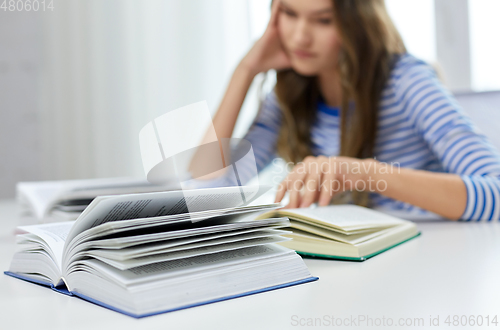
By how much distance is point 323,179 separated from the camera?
818 millimetres

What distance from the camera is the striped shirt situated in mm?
875

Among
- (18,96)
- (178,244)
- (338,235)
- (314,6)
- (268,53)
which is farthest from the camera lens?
(18,96)

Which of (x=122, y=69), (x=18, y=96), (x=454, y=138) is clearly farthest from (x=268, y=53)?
(x=18, y=96)

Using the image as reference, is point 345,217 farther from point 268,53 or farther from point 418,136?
point 268,53

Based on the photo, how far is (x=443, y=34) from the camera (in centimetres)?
209

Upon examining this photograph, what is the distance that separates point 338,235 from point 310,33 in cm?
73

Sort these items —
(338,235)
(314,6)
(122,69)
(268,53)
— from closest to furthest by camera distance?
1. (338,235)
2. (314,6)
3. (268,53)
4. (122,69)

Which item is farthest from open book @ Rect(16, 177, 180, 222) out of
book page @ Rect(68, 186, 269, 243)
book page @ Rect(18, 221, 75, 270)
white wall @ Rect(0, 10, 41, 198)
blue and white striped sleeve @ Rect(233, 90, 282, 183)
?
white wall @ Rect(0, 10, 41, 198)

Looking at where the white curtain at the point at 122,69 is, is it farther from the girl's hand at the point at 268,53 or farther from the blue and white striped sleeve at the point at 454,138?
the blue and white striped sleeve at the point at 454,138

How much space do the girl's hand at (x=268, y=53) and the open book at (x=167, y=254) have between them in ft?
2.92

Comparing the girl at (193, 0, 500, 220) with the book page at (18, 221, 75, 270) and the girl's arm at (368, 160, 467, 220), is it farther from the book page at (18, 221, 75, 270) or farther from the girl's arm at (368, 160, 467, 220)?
the book page at (18, 221, 75, 270)

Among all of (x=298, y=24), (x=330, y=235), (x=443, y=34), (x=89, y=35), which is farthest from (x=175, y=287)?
(x=89, y=35)

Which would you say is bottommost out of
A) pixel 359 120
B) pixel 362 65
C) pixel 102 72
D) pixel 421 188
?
pixel 421 188

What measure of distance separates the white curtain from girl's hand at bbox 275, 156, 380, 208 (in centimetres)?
159
